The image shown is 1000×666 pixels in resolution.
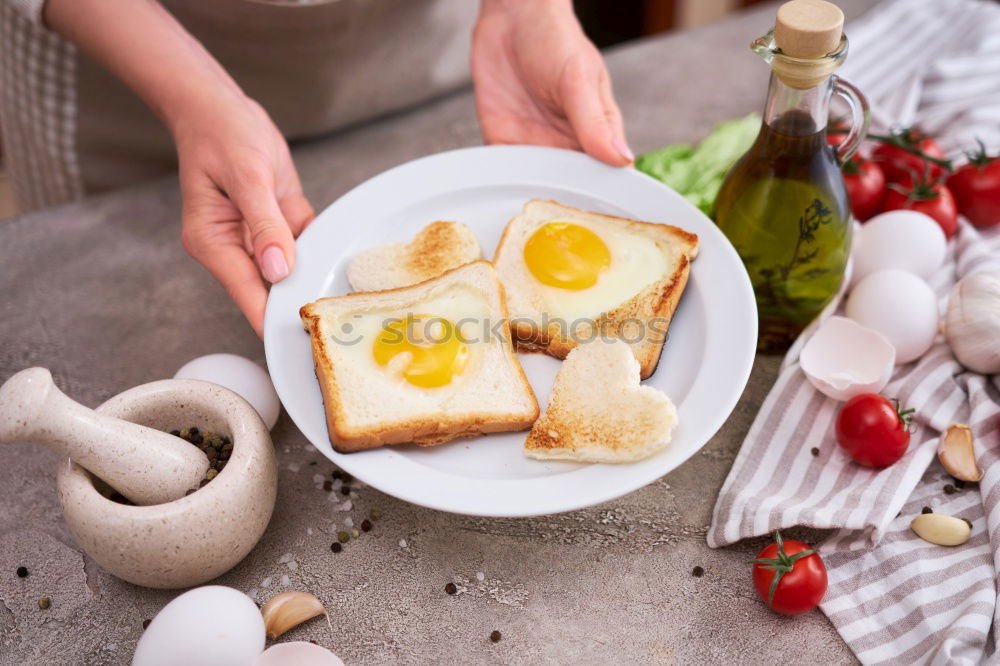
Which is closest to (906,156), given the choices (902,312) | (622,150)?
(902,312)

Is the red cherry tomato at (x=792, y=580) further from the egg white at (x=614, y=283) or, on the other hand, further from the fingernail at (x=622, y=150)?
the fingernail at (x=622, y=150)

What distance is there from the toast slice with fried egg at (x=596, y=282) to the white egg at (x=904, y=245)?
77 cm

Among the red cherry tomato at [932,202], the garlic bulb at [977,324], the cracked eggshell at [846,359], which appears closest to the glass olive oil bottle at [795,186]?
the cracked eggshell at [846,359]

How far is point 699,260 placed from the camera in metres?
2.40

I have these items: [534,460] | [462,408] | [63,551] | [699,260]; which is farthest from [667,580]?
[63,551]

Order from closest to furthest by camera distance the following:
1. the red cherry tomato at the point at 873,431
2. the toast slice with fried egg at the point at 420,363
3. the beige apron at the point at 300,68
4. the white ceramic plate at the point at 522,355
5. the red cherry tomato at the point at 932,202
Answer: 1. the white ceramic plate at the point at 522,355
2. the toast slice with fried egg at the point at 420,363
3. the red cherry tomato at the point at 873,431
4. the red cherry tomato at the point at 932,202
5. the beige apron at the point at 300,68

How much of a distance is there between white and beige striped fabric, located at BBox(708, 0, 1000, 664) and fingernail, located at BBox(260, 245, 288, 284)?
4.69 ft

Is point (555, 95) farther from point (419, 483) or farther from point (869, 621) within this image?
point (869, 621)

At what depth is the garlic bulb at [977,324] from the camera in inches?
94.6

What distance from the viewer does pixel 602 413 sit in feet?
6.67

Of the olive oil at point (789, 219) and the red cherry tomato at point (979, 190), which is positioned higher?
the olive oil at point (789, 219)

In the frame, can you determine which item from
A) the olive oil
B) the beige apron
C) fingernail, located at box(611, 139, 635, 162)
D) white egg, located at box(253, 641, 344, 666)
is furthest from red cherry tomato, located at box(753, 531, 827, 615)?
the beige apron

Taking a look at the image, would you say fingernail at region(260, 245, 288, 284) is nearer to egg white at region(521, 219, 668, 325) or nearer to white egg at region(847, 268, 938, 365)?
egg white at region(521, 219, 668, 325)

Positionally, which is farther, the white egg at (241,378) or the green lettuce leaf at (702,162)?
Result: the green lettuce leaf at (702,162)
